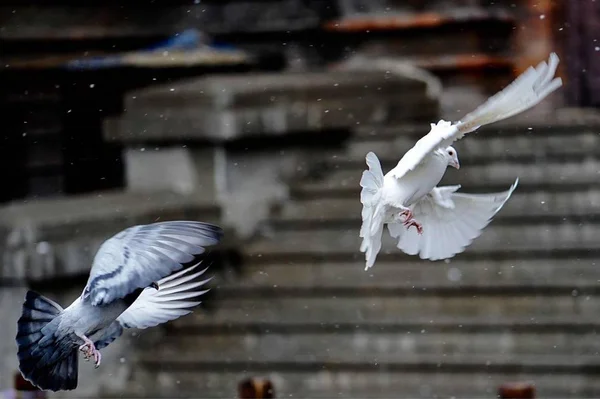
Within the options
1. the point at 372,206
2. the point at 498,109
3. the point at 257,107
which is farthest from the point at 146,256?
the point at 257,107

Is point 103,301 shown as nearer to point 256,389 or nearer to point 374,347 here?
point 256,389

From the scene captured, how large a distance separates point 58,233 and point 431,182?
2.41 meters

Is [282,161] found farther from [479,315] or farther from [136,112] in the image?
[479,315]

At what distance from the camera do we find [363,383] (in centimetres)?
372

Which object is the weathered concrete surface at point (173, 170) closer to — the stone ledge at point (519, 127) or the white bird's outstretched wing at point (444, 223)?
the stone ledge at point (519, 127)

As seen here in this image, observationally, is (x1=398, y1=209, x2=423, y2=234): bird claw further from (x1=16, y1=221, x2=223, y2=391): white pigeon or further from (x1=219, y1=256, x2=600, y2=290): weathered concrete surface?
(x1=219, y1=256, x2=600, y2=290): weathered concrete surface

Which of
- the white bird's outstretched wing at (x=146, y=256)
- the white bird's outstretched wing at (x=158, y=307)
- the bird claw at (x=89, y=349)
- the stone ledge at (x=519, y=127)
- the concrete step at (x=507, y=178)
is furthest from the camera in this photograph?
the stone ledge at (x=519, y=127)

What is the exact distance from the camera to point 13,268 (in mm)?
3646

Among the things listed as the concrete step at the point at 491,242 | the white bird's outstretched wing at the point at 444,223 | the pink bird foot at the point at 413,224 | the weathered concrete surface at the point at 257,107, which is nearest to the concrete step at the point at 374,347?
the concrete step at the point at 491,242

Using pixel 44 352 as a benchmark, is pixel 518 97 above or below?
above

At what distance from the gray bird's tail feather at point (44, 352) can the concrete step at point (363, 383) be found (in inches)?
90.8

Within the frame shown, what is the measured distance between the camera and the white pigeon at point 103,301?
1.33 meters

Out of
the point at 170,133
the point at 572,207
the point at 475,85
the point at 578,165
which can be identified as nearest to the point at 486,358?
the point at 572,207

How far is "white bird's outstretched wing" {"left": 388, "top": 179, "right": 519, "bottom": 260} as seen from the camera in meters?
1.66
